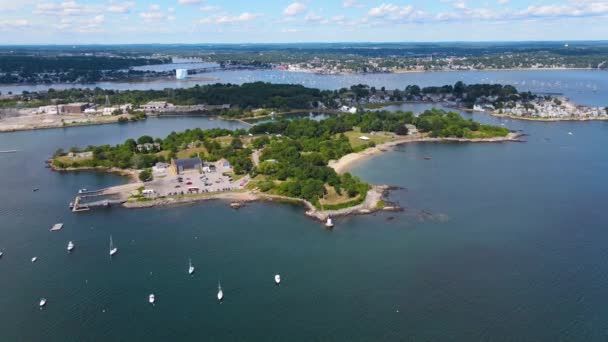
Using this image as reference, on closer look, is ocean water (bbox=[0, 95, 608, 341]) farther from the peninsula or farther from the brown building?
the brown building

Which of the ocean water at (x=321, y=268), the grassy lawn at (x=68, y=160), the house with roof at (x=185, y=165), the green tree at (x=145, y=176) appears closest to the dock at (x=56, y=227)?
the ocean water at (x=321, y=268)

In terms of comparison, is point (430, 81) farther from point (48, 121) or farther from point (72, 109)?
point (48, 121)

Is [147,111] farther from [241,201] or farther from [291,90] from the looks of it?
[241,201]

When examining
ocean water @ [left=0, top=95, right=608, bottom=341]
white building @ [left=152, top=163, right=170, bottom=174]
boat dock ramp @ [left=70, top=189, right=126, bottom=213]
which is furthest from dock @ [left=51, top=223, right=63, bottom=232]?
white building @ [left=152, top=163, right=170, bottom=174]

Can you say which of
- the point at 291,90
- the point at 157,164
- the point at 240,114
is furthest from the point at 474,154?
the point at 291,90

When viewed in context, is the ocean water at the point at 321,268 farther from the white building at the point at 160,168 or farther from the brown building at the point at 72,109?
the brown building at the point at 72,109

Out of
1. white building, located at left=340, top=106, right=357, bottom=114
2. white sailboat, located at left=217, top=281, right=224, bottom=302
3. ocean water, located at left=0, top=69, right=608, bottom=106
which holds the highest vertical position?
ocean water, located at left=0, top=69, right=608, bottom=106

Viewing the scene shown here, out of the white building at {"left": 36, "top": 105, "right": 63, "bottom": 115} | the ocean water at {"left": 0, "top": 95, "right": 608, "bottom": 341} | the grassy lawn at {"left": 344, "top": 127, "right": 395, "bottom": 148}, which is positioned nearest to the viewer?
the ocean water at {"left": 0, "top": 95, "right": 608, "bottom": 341}
